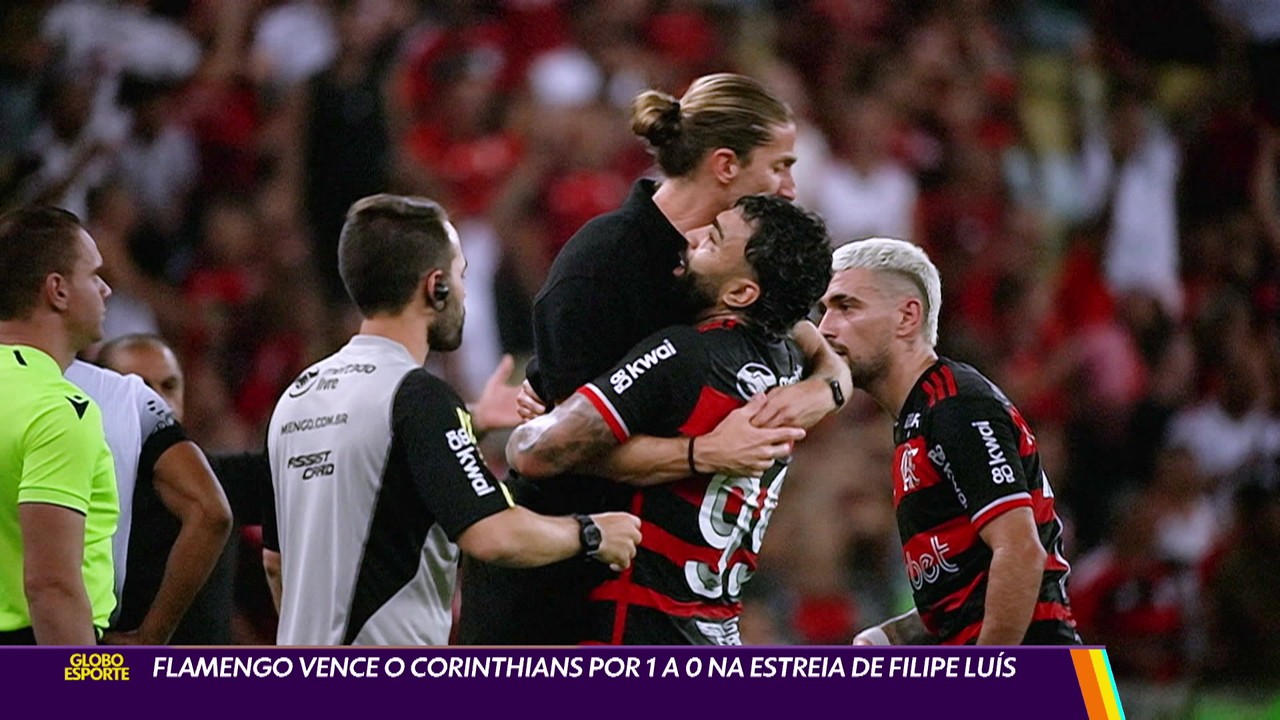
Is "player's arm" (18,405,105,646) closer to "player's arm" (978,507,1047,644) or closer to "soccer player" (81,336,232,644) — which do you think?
"soccer player" (81,336,232,644)

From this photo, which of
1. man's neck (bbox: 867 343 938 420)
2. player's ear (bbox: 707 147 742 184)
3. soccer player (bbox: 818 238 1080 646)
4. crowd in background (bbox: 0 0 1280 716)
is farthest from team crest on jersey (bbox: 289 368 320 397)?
crowd in background (bbox: 0 0 1280 716)

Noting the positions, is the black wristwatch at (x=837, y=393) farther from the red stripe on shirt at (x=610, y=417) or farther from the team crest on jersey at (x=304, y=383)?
the team crest on jersey at (x=304, y=383)

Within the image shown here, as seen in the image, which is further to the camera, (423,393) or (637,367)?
(637,367)

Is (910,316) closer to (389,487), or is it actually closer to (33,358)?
(389,487)

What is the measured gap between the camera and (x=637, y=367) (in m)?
4.17

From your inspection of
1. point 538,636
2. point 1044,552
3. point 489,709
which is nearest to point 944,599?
point 1044,552

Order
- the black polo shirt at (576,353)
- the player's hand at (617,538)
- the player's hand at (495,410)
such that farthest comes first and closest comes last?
the player's hand at (495,410) → the black polo shirt at (576,353) → the player's hand at (617,538)

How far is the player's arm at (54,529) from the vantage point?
3.96 meters

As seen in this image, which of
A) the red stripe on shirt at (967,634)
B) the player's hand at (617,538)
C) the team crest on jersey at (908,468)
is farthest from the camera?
the team crest on jersey at (908,468)

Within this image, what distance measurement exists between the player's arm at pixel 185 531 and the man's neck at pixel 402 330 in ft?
2.99

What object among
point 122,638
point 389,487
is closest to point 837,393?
point 389,487

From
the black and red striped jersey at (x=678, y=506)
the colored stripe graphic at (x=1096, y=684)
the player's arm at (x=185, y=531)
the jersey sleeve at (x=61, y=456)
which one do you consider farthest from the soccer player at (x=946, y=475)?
the jersey sleeve at (x=61, y=456)

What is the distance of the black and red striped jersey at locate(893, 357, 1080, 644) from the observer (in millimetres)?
4406

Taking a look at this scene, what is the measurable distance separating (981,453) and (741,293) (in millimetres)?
732
